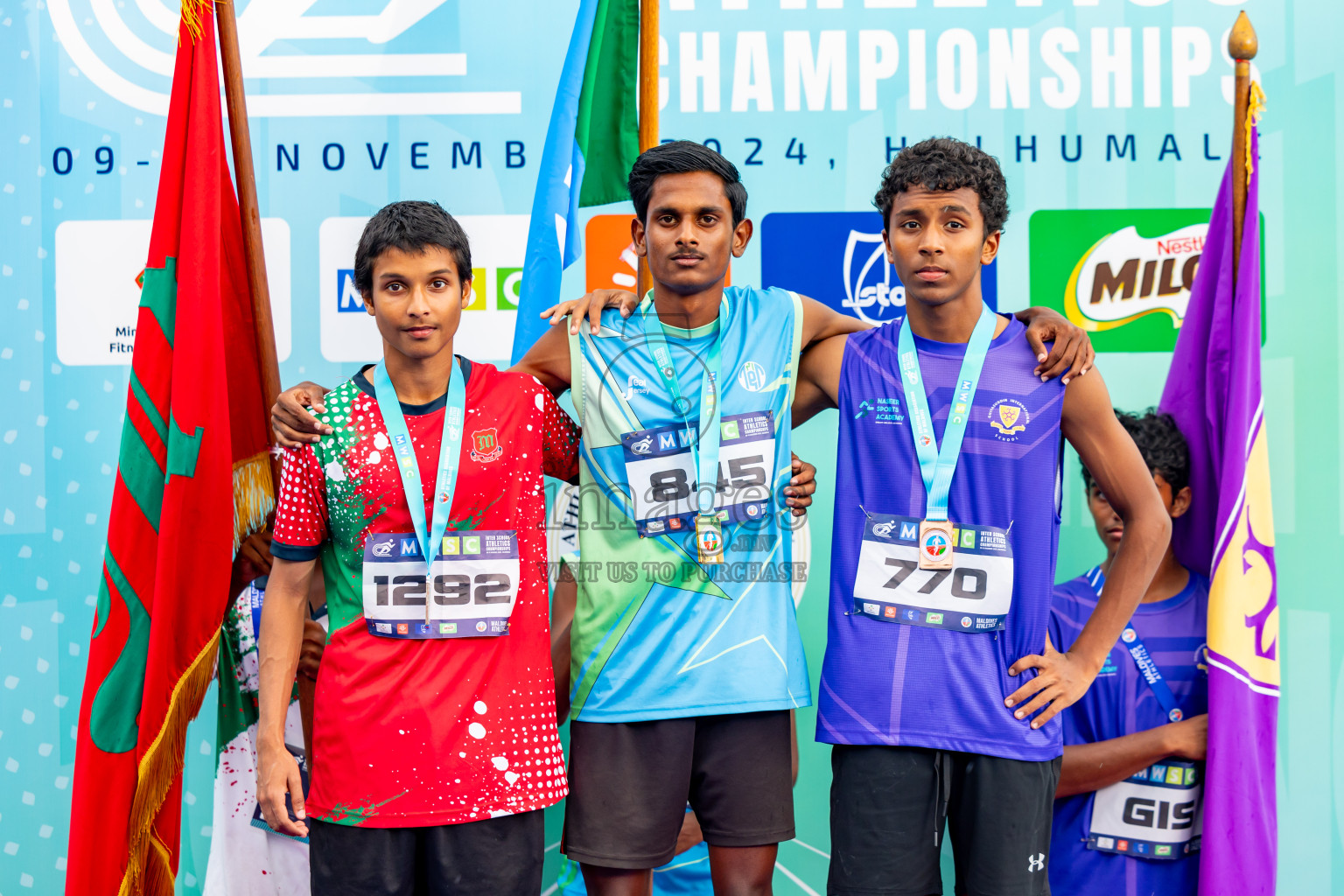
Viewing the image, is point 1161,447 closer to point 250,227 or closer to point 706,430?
point 706,430

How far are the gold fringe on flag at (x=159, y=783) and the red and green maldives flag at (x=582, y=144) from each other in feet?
3.62

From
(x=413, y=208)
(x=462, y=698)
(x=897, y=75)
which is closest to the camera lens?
(x=462, y=698)

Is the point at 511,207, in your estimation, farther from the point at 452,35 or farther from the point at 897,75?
the point at 897,75

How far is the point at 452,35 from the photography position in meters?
3.10

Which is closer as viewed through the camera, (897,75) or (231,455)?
(231,455)

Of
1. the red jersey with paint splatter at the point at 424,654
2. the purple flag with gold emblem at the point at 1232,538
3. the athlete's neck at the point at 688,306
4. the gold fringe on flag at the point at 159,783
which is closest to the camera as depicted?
the red jersey with paint splatter at the point at 424,654

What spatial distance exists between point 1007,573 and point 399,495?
122cm

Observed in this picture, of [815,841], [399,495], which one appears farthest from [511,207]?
[815,841]

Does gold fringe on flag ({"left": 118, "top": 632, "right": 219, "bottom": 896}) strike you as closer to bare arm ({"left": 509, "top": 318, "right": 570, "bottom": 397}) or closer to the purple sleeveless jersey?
bare arm ({"left": 509, "top": 318, "right": 570, "bottom": 397})

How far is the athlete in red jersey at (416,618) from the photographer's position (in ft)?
6.16

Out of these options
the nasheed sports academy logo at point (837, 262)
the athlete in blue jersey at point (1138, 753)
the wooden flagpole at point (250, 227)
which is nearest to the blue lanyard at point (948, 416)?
the athlete in blue jersey at point (1138, 753)

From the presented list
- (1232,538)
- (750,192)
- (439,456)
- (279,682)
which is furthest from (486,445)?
(1232,538)

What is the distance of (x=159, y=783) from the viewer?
2248mm

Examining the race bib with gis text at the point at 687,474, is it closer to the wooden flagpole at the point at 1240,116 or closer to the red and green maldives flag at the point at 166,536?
the red and green maldives flag at the point at 166,536
